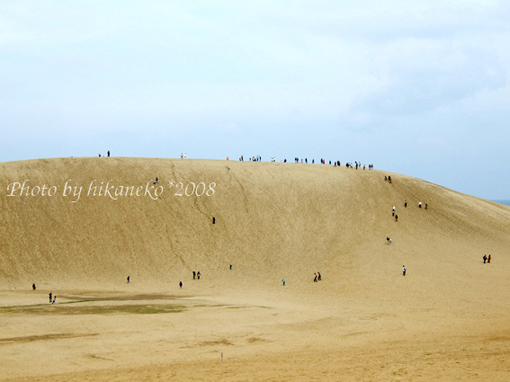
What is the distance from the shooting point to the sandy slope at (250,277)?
2086cm

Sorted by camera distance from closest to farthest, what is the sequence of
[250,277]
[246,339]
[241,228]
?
[246,339] < [250,277] < [241,228]

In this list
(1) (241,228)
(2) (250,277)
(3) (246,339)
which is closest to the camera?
(3) (246,339)

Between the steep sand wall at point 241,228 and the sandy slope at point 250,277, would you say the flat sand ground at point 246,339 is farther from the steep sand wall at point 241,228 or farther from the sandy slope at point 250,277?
the steep sand wall at point 241,228

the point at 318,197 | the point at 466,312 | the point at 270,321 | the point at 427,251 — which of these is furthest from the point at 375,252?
the point at 270,321

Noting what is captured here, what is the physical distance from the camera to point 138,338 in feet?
79.9

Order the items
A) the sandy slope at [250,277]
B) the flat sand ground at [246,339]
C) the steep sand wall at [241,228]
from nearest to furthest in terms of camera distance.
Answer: the flat sand ground at [246,339], the sandy slope at [250,277], the steep sand wall at [241,228]

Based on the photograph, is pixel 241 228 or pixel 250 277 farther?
pixel 241 228

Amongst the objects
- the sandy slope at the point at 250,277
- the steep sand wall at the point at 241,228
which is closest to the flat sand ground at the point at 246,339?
the sandy slope at the point at 250,277

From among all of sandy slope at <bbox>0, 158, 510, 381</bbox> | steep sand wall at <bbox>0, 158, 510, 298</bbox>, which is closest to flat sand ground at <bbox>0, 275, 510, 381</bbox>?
sandy slope at <bbox>0, 158, 510, 381</bbox>

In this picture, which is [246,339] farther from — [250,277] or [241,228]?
[241,228]

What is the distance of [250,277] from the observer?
43.6m

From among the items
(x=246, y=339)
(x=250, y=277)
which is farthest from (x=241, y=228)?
(x=246, y=339)

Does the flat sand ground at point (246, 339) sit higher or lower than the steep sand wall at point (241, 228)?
lower

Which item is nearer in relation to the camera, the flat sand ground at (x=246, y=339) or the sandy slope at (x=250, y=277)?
the flat sand ground at (x=246, y=339)
